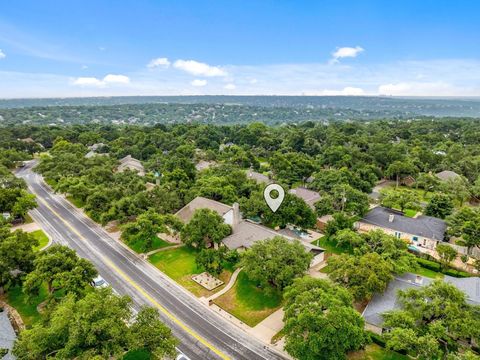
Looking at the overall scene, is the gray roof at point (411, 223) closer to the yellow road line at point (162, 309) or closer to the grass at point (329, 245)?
the grass at point (329, 245)

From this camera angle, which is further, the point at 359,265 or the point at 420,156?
the point at 420,156

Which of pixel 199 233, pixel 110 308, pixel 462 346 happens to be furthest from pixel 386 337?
pixel 199 233

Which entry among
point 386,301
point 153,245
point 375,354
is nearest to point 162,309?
point 153,245

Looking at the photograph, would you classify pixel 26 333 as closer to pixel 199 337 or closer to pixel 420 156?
pixel 199 337

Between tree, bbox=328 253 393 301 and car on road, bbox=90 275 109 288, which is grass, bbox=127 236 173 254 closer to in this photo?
car on road, bbox=90 275 109 288

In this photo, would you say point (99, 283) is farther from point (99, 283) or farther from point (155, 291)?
point (155, 291)

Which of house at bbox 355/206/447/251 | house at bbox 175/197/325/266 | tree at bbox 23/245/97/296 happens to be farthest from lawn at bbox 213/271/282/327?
house at bbox 355/206/447/251
